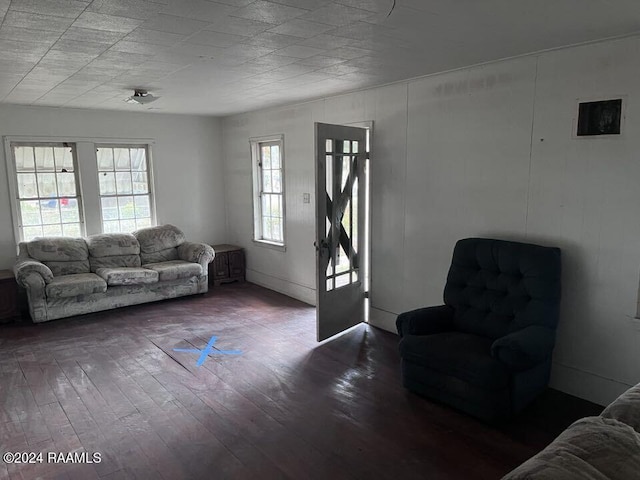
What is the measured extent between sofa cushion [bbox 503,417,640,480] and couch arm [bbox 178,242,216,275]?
5.05 metres

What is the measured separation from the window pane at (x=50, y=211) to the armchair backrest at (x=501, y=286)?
15.8ft

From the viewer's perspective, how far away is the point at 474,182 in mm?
3672

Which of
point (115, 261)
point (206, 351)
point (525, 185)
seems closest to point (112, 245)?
point (115, 261)

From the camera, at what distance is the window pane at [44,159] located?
5566 mm

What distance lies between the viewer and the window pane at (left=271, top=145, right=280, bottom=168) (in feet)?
19.6

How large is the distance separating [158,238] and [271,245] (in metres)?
1.49

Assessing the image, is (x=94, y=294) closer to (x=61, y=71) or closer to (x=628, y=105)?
(x=61, y=71)

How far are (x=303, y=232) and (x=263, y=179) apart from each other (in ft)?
3.81

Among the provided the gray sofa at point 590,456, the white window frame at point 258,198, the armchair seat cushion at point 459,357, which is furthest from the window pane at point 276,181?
the gray sofa at point 590,456

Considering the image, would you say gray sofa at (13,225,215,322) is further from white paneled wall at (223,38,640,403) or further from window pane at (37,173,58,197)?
white paneled wall at (223,38,640,403)

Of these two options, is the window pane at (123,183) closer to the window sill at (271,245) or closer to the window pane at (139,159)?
the window pane at (139,159)

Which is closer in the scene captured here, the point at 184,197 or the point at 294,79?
the point at 294,79

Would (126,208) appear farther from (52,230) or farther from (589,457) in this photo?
(589,457)

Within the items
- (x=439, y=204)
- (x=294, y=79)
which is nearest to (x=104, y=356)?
(x=294, y=79)
